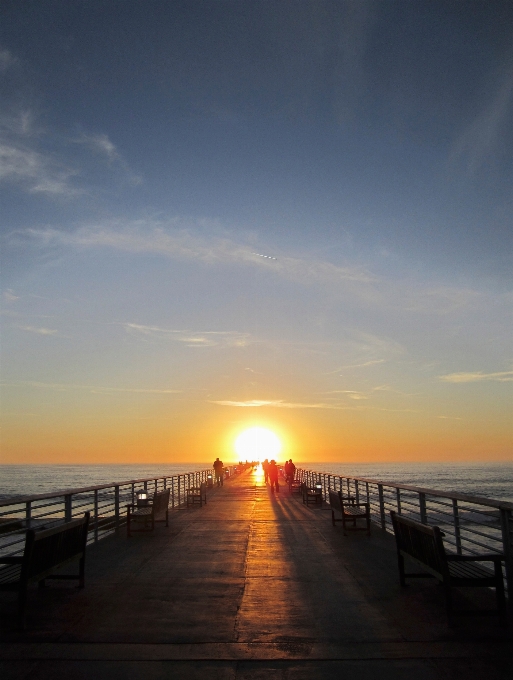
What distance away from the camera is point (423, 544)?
246 inches

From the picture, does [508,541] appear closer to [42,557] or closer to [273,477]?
[42,557]

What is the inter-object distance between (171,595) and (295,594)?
1557mm

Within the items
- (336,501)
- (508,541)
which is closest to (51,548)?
(508,541)

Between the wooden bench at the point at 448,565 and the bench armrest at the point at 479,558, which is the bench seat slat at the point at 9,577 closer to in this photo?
the wooden bench at the point at 448,565

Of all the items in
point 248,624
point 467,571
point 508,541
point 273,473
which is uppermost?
point 273,473

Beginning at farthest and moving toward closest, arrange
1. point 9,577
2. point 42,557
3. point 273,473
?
point 273,473, point 42,557, point 9,577

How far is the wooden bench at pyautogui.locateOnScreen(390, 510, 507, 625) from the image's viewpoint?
17.7 ft

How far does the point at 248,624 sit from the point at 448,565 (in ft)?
7.39

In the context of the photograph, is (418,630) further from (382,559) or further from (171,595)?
(382,559)

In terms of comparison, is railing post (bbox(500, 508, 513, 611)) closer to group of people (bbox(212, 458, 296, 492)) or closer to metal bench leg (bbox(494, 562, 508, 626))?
metal bench leg (bbox(494, 562, 508, 626))

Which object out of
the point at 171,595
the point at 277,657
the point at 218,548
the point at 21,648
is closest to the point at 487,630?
the point at 277,657

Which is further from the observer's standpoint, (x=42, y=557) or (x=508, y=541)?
(x=508, y=541)

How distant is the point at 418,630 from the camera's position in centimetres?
529

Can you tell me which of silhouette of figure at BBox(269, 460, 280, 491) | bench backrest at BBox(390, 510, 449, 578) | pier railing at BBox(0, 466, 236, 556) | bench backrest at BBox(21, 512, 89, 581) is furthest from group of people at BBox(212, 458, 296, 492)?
bench backrest at BBox(21, 512, 89, 581)
